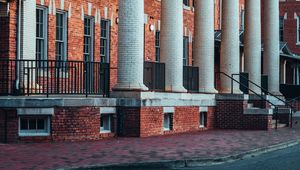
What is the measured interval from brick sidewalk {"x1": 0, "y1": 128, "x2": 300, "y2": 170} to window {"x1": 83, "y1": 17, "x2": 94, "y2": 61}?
589 centimetres

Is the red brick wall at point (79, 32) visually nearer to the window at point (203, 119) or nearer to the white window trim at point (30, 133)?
the white window trim at point (30, 133)

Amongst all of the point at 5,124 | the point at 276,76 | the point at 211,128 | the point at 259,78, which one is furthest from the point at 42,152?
the point at 276,76

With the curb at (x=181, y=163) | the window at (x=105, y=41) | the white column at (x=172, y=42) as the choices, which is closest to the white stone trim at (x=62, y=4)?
the window at (x=105, y=41)

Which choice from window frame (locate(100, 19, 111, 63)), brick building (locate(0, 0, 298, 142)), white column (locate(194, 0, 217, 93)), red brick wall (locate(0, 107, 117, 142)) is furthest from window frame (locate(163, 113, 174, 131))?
window frame (locate(100, 19, 111, 63))

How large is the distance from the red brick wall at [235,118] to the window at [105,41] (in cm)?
484

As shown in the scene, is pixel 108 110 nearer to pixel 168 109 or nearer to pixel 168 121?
pixel 168 109

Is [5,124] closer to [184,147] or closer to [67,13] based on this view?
[184,147]

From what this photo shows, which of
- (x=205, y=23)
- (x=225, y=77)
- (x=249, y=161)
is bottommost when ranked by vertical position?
(x=249, y=161)

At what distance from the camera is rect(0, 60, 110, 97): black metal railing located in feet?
63.9

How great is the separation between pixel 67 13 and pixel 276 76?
12.6 m

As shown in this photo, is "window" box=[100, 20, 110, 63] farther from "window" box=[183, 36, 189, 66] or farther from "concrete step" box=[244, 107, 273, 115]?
"window" box=[183, 36, 189, 66]

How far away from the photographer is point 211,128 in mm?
25750

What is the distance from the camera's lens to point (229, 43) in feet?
89.1

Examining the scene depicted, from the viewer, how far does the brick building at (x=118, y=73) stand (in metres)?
18.2
